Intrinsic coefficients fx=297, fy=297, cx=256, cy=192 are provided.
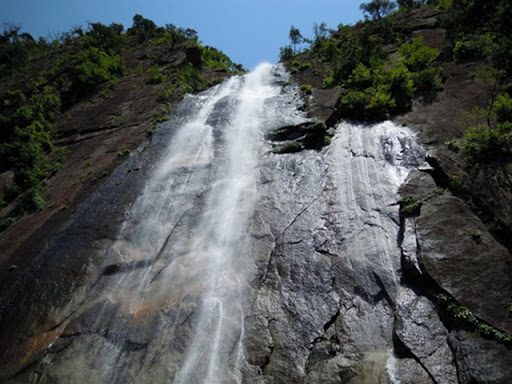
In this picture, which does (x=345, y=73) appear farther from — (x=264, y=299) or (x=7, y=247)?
(x=7, y=247)

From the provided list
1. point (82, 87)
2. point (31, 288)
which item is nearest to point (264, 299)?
point (31, 288)

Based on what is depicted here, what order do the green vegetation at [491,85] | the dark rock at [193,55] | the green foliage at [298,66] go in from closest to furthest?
1. the green vegetation at [491,85]
2. the green foliage at [298,66]
3. the dark rock at [193,55]

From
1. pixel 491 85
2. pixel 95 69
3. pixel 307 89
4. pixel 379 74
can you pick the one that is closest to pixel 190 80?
pixel 95 69

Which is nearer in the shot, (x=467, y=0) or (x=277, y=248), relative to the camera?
(x=277, y=248)

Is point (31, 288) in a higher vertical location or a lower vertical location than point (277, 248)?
lower

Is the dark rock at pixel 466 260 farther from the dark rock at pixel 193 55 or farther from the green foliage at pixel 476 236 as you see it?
the dark rock at pixel 193 55

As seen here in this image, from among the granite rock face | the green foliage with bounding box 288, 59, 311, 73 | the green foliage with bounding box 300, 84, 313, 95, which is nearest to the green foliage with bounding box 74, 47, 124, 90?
the green foliage with bounding box 288, 59, 311, 73

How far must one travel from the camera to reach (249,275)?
296 inches

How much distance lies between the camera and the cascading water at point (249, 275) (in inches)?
231

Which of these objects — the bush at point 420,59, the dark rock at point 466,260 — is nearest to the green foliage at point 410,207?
the dark rock at point 466,260

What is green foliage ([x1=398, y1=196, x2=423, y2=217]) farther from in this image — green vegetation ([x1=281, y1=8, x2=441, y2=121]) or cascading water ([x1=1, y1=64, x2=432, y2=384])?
green vegetation ([x1=281, y1=8, x2=441, y2=121])

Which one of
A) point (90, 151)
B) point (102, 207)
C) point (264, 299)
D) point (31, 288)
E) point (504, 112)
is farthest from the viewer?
point (90, 151)

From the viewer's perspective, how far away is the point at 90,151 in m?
15.4

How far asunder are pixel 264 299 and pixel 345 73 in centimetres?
1545
